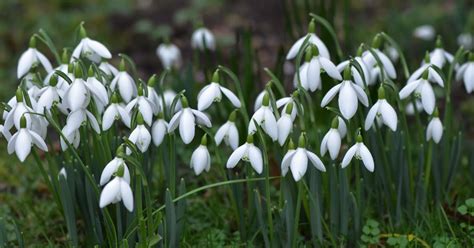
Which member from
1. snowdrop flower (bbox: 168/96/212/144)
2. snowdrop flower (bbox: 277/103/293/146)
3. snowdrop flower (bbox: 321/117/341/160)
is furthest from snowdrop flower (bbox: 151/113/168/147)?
snowdrop flower (bbox: 321/117/341/160)

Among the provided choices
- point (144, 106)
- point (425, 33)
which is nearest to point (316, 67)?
point (144, 106)

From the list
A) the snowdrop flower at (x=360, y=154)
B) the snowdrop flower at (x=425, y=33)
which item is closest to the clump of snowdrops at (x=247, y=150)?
the snowdrop flower at (x=360, y=154)

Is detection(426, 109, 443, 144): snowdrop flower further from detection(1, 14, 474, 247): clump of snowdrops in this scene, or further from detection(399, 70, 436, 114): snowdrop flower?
detection(399, 70, 436, 114): snowdrop flower

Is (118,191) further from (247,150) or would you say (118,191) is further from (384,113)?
(384,113)

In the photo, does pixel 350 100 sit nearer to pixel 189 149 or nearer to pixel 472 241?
pixel 472 241

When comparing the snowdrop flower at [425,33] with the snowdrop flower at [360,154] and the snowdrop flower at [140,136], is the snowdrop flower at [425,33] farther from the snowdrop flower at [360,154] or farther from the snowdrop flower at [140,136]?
the snowdrop flower at [140,136]
